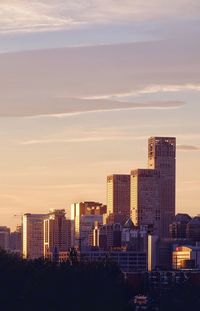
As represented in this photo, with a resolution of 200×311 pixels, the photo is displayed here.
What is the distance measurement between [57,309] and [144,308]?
45.5 m

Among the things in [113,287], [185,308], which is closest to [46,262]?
[113,287]

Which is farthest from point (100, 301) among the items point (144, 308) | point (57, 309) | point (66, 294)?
point (144, 308)

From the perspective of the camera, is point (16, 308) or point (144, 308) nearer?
point (16, 308)

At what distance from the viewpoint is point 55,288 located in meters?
158

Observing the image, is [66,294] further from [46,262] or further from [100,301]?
[46,262]

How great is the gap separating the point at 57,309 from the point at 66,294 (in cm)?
1077

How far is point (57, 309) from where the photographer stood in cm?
14712

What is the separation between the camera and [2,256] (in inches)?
6590

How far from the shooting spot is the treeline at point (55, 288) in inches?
5792

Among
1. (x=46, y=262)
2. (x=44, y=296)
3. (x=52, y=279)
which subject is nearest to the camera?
(x=44, y=296)

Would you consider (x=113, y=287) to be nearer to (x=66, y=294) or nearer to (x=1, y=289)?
(x=66, y=294)

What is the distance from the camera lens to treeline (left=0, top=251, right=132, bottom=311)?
147125 millimetres

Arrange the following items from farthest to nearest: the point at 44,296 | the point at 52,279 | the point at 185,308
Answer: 1. the point at 185,308
2. the point at 52,279
3. the point at 44,296

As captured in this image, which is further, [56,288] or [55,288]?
[56,288]
